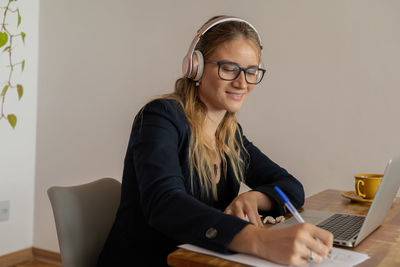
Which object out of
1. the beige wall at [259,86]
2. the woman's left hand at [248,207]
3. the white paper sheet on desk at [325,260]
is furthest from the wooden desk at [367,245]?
the beige wall at [259,86]

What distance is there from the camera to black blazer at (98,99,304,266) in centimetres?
93

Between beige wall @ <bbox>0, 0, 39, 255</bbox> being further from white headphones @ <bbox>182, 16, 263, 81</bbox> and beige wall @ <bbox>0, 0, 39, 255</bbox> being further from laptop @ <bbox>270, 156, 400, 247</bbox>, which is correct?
laptop @ <bbox>270, 156, 400, 247</bbox>

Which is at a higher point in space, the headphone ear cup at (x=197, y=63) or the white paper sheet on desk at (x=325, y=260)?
the headphone ear cup at (x=197, y=63)

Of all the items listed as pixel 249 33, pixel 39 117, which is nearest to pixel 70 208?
pixel 249 33

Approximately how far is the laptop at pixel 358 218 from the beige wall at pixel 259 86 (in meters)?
0.84

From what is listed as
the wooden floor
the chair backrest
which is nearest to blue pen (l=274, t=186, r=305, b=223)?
the chair backrest

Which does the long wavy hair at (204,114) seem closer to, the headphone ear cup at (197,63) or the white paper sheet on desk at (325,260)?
the headphone ear cup at (197,63)

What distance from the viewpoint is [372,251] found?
96cm

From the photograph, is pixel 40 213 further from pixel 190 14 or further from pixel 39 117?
pixel 190 14

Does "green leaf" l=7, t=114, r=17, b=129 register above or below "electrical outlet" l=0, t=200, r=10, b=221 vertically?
above

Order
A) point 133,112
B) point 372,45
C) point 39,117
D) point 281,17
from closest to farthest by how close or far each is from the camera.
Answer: point 372,45, point 281,17, point 133,112, point 39,117

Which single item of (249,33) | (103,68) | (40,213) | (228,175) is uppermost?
(249,33)

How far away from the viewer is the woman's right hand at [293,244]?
816mm

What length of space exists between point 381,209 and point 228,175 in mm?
446
